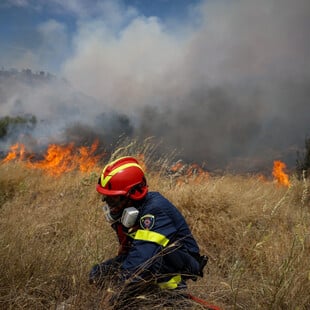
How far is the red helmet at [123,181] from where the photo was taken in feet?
7.26

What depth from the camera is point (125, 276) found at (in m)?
1.98

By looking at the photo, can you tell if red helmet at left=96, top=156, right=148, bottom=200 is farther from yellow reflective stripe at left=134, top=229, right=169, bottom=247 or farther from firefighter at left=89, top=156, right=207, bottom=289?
yellow reflective stripe at left=134, top=229, right=169, bottom=247

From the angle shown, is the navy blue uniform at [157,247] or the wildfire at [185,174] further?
the wildfire at [185,174]

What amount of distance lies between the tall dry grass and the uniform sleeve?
223 mm

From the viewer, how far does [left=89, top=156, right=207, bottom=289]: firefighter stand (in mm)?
2012

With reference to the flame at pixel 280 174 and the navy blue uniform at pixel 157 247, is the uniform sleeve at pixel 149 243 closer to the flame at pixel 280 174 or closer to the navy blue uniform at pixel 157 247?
the navy blue uniform at pixel 157 247

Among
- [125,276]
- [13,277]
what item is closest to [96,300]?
[125,276]

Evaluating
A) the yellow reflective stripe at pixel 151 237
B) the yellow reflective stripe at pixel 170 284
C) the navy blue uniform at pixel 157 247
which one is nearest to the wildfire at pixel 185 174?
the navy blue uniform at pixel 157 247

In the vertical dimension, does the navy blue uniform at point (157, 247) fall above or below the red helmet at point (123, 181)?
below

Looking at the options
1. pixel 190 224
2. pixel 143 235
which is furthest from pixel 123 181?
pixel 190 224

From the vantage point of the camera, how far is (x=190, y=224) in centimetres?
437

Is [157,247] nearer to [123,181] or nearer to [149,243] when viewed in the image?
[149,243]

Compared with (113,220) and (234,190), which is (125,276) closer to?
(113,220)

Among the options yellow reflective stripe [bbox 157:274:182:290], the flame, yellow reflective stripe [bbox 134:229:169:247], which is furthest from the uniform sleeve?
the flame
